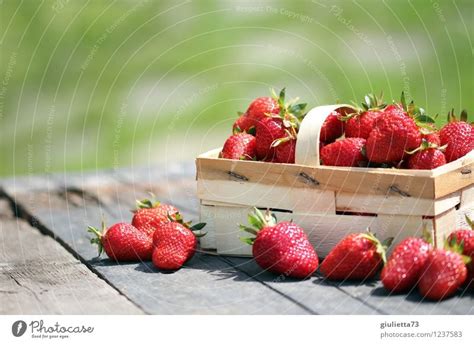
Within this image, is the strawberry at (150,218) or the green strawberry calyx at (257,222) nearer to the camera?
the green strawberry calyx at (257,222)

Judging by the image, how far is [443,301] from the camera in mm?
1710

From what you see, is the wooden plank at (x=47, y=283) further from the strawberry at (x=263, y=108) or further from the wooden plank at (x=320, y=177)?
the strawberry at (x=263, y=108)

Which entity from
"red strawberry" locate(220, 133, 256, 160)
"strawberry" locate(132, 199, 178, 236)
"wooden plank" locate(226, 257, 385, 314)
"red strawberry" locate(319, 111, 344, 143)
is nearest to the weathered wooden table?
"wooden plank" locate(226, 257, 385, 314)

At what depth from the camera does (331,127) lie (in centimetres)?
211

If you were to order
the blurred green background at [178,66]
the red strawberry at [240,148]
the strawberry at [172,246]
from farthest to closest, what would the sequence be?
1. the blurred green background at [178,66]
2. the red strawberry at [240,148]
3. the strawberry at [172,246]

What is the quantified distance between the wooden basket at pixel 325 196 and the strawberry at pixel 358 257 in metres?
0.14

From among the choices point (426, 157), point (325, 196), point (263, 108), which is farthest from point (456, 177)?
point (263, 108)

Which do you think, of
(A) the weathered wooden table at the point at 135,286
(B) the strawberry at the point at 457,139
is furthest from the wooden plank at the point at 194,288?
(B) the strawberry at the point at 457,139

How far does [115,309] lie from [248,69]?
Answer: 232 cm

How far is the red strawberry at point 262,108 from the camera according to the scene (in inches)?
84.9

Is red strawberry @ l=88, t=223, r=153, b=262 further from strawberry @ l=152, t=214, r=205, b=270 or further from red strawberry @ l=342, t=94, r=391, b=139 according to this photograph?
red strawberry @ l=342, t=94, r=391, b=139

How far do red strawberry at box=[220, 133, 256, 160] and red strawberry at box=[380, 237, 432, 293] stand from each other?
54cm

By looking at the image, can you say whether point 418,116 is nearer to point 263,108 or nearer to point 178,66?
point 263,108

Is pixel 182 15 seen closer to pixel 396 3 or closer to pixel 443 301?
pixel 396 3
